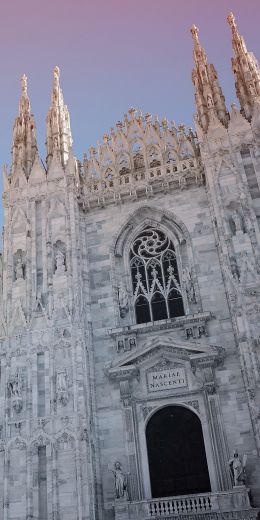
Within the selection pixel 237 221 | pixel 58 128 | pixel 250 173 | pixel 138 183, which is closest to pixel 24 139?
pixel 58 128

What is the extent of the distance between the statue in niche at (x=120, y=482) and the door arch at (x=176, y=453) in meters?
0.79

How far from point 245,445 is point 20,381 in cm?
660

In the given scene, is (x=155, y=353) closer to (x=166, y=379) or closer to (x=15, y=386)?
(x=166, y=379)

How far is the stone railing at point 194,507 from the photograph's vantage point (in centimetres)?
1393

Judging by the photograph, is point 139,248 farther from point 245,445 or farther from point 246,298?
point 245,445

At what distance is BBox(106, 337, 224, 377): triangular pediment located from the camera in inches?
639

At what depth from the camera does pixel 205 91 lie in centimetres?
2047

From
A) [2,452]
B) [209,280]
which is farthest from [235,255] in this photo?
[2,452]

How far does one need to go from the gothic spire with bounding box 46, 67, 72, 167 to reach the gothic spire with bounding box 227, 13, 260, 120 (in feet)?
21.1

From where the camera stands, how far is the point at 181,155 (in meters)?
20.0

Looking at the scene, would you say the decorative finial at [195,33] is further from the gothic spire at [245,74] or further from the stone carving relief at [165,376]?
the stone carving relief at [165,376]

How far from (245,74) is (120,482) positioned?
1398 centimetres

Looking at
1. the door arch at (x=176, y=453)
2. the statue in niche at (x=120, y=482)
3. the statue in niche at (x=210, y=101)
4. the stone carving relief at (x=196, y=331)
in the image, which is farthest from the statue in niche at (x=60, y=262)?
the statue in niche at (x=210, y=101)

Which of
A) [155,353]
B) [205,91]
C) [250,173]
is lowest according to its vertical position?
[155,353]
